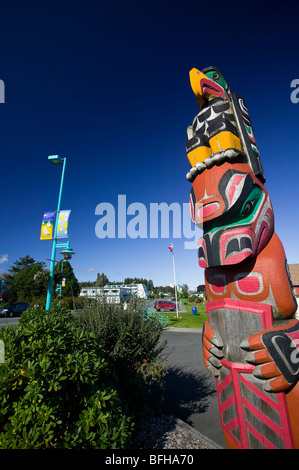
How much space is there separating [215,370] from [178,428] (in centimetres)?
264

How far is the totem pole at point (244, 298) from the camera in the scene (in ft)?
7.65

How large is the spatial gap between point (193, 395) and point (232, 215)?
19.7 feet

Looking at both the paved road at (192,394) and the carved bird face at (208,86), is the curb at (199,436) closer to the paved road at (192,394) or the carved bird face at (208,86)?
the paved road at (192,394)

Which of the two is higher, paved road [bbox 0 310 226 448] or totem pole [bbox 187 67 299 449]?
totem pole [bbox 187 67 299 449]

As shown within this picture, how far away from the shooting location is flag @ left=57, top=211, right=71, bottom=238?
9.85 m

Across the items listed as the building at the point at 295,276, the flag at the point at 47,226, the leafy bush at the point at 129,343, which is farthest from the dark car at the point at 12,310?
the building at the point at 295,276

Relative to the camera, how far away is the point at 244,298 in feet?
8.90

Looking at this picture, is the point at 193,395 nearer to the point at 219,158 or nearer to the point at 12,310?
the point at 219,158

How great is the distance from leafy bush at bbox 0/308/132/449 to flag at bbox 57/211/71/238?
24.6 feet

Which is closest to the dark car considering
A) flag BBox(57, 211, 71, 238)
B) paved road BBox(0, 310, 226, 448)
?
flag BBox(57, 211, 71, 238)

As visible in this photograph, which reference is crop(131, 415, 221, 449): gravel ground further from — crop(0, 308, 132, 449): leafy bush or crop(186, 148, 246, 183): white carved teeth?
crop(186, 148, 246, 183): white carved teeth
